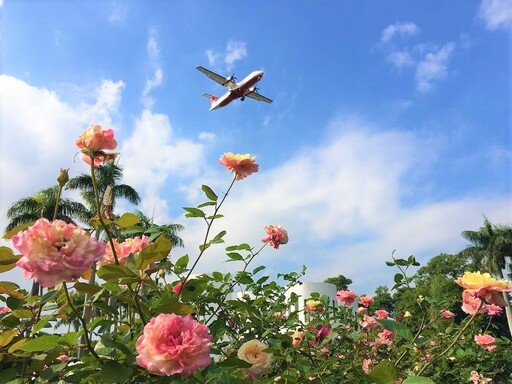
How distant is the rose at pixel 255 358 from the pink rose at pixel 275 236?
1194 millimetres

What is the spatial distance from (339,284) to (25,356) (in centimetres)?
4444

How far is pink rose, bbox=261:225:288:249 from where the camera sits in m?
2.85

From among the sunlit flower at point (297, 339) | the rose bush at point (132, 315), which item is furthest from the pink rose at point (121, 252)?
the sunlit flower at point (297, 339)

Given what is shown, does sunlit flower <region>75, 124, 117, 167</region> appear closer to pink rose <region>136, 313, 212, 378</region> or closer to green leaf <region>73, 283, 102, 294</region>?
green leaf <region>73, 283, 102, 294</region>

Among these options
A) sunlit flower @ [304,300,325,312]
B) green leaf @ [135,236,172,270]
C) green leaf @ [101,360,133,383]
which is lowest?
green leaf @ [101,360,133,383]

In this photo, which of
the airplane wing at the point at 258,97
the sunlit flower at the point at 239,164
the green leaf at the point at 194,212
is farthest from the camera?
the airplane wing at the point at 258,97

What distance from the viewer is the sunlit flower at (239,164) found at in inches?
80.3

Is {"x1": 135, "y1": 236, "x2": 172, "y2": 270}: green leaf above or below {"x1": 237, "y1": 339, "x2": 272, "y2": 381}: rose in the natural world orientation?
above

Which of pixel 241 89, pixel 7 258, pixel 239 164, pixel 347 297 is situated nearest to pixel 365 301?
pixel 347 297

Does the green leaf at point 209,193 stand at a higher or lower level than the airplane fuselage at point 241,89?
lower

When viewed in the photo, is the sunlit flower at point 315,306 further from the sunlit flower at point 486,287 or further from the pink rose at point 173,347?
the pink rose at point 173,347

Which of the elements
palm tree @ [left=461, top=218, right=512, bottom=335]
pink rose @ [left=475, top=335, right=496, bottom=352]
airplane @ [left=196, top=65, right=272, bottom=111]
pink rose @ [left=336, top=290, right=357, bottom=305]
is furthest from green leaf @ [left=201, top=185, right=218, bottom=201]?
palm tree @ [left=461, top=218, right=512, bottom=335]

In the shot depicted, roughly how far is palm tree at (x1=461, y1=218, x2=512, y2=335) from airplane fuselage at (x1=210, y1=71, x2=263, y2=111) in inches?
950

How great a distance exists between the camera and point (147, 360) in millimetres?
1019
